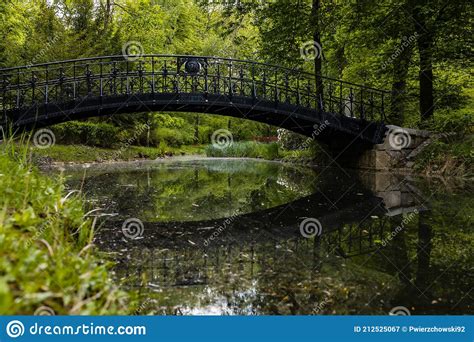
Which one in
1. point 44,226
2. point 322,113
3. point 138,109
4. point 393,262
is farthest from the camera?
point 322,113

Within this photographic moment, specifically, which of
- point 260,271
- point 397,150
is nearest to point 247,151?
point 397,150

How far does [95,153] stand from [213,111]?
8.26 m

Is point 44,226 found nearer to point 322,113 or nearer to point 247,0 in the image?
point 322,113

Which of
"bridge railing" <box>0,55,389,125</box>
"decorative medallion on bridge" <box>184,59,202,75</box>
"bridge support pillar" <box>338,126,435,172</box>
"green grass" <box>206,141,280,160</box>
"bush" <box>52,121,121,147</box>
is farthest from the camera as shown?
"green grass" <box>206,141,280,160</box>

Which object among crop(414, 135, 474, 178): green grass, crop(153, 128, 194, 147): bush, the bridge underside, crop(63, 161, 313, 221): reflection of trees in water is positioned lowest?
crop(63, 161, 313, 221): reflection of trees in water

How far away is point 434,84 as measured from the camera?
15.2m

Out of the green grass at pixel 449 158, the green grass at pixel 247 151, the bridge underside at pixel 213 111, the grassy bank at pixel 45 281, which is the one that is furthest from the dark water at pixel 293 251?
the green grass at pixel 247 151

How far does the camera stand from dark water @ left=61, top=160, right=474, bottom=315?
3.20m

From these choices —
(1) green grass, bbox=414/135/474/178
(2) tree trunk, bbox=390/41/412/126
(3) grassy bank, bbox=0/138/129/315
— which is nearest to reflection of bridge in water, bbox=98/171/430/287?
(3) grassy bank, bbox=0/138/129/315

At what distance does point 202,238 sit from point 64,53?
16686 millimetres

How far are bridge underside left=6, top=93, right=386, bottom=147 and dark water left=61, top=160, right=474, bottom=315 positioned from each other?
145 inches

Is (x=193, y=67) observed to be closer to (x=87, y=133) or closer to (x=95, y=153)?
(x=95, y=153)

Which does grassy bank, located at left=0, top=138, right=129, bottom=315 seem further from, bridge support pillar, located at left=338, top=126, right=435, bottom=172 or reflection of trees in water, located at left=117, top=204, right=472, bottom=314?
bridge support pillar, located at left=338, top=126, right=435, bottom=172

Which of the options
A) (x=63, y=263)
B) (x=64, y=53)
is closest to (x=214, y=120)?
(x=64, y=53)
